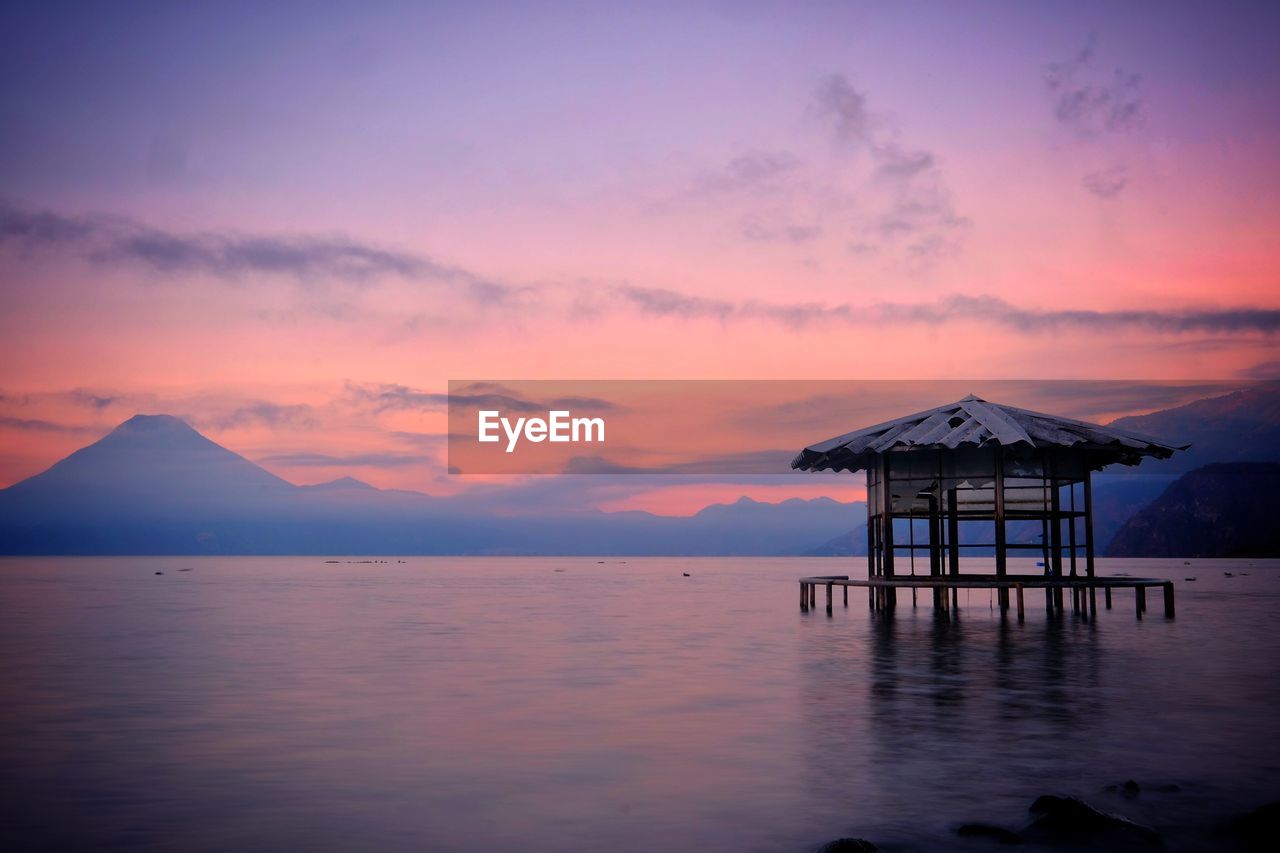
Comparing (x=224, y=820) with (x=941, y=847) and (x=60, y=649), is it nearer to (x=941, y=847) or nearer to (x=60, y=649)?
(x=941, y=847)

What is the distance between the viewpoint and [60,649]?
3372 centimetres

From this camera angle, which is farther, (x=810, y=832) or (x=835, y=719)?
(x=835, y=719)

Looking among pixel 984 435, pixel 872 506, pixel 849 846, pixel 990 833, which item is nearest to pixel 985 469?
pixel 984 435

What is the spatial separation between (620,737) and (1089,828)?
314 inches

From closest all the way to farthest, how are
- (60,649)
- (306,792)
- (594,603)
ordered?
(306,792)
(60,649)
(594,603)

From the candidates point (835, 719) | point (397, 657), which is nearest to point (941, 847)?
point (835, 719)

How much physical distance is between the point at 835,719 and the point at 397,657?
50.2ft

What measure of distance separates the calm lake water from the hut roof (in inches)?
224

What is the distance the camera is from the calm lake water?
467 inches

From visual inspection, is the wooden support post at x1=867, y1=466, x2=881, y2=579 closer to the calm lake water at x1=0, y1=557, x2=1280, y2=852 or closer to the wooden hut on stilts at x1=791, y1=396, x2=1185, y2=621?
the wooden hut on stilts at x1=791, y1=396, x2=1185, y2=621

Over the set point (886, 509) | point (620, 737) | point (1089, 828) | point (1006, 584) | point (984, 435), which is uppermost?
point (984, 435)

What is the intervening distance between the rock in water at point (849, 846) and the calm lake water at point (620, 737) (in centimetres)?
102

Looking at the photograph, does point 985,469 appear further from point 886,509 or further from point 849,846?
point 849,846

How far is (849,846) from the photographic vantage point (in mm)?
9953
